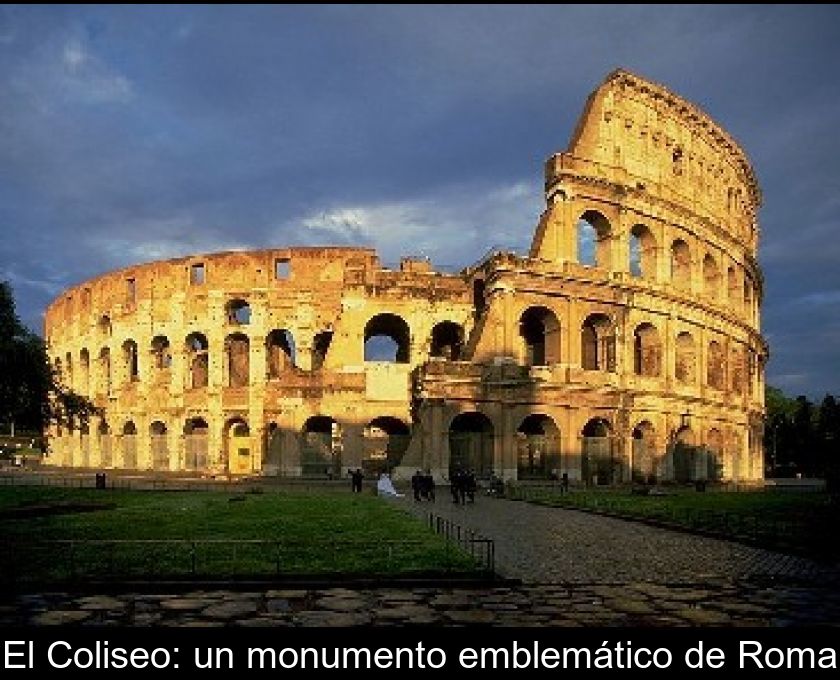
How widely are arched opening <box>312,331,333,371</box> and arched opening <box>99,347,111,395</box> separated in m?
14.4

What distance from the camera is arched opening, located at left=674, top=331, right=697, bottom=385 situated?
41969mm

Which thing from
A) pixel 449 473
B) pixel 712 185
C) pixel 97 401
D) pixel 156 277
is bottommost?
pixel 449 473

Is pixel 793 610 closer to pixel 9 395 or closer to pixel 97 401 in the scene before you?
pixel 9 395

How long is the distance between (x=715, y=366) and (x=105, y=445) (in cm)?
3567

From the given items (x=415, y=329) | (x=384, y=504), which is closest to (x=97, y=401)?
(x=415, y=329)

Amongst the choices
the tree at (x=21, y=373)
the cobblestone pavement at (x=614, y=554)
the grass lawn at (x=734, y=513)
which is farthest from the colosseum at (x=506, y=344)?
the cobblestone pavement at (x=614, y=554)

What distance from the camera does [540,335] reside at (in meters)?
41.5

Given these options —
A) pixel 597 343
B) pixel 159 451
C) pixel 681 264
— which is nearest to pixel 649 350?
pixel 597 343

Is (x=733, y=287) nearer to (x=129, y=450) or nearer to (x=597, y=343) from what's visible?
(x=597, y=343)

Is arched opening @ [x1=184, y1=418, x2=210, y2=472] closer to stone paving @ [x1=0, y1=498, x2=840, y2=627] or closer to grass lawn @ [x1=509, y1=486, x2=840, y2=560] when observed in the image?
grass lawn @ [x1=509, y1=486, x2=840, y2=560]

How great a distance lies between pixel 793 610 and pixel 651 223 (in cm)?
3271

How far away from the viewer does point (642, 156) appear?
41062 millimetres

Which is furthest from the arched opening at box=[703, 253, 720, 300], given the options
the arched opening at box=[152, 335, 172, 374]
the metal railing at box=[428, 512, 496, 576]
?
the metal railing at box=[428, 512, 496, 576]

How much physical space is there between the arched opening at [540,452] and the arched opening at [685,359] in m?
8.78
